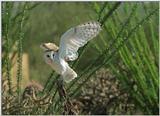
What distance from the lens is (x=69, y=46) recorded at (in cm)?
131

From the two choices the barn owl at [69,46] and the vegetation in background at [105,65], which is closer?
the barn owl at [69,46]

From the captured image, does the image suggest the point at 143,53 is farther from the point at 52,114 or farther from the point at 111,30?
the point at 52,114

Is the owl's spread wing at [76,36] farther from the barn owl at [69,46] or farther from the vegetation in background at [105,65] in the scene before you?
the vegetation in background at [105,65]

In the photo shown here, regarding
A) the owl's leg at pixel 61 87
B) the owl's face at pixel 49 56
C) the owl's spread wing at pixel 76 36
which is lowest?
the owl's leg at pixel 61 87

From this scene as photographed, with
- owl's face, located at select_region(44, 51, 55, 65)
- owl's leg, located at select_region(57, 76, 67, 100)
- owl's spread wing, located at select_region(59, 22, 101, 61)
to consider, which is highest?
owl's spread wing, located at select_region(59, 22, 101, 61)

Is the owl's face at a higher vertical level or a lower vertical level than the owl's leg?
higher

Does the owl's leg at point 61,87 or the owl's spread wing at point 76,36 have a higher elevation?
the owl's spread wing at point 76,36

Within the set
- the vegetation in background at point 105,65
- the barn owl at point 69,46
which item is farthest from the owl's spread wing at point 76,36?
the vegetation in background at point 105,65

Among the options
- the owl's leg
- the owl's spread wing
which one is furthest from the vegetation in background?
the owl's spread wing

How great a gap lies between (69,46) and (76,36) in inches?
1.2

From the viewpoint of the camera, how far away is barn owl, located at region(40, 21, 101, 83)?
130 cm

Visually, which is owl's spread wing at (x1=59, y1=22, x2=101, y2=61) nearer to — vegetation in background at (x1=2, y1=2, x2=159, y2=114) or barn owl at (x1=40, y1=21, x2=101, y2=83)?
barn owl at (x1=40, y1=21, x2=101, y2=83)

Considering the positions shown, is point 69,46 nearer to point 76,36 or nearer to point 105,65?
point 76,36

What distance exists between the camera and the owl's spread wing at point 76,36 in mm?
1298
